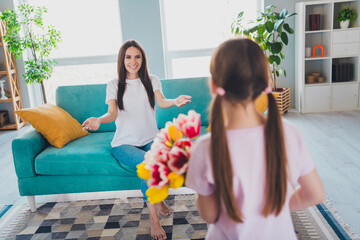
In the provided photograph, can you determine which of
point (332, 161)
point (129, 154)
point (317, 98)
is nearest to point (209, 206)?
point (129, 154)

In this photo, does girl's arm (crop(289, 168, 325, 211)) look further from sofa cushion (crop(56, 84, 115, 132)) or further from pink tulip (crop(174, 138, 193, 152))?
sofa cushion (crop(56, 84, 115, 132))

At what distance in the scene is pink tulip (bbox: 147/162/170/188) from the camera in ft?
2.87

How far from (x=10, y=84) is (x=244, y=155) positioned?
461 centimetres

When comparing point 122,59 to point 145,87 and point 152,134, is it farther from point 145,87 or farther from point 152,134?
point 152,134

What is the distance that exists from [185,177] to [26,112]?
6.16 feet

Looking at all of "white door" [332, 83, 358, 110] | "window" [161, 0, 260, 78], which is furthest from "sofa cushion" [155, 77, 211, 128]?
"white door" [332, 83, 358, 110]

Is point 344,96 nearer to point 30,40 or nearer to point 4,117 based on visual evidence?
point 30,40

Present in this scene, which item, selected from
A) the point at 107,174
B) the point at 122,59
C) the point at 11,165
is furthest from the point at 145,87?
the point at 11,165

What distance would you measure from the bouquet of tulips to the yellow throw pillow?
64.7 inches

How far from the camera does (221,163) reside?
2.62 feet

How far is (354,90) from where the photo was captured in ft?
15.1

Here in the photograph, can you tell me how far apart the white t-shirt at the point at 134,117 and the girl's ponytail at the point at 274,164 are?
58.2 inches

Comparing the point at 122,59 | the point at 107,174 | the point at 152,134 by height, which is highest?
the point at 122,59

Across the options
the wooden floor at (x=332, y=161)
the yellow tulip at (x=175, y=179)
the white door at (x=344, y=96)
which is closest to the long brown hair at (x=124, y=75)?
the wooden floor at (x=332, y=161)
